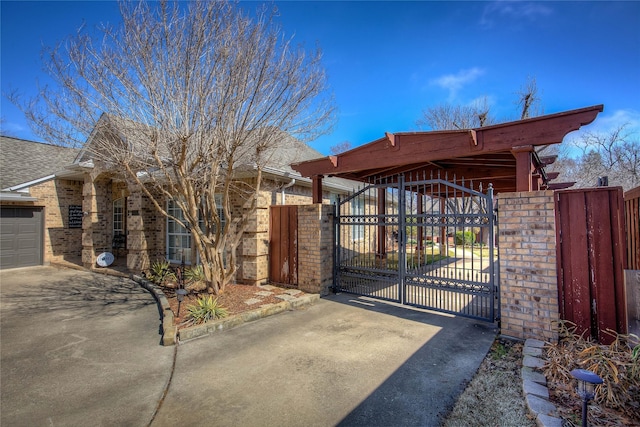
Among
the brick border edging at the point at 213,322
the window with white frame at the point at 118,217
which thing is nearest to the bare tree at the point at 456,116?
the brick border edging at the point at 213,322

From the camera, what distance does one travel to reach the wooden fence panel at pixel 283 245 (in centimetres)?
738

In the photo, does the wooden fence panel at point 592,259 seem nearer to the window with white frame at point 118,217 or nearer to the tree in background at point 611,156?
the window with white frame at point 118,217

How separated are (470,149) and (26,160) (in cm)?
1657

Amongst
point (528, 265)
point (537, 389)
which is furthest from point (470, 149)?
point (537, 389)

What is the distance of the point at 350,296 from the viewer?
6.98 metres

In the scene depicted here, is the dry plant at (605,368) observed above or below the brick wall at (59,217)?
below

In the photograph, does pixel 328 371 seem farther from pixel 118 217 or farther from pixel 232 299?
pixel 118 217

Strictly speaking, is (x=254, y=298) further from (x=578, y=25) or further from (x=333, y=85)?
(x=578, y=25)

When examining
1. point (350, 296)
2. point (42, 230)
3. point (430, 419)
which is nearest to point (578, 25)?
point (350, 296)

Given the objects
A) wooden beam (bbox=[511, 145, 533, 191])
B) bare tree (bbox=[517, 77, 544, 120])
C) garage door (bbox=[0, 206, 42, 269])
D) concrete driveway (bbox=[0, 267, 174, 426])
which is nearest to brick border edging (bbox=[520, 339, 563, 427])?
wooden beam (bbox=[511, 145, 533, 191])

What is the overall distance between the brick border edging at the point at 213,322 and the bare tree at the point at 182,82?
2.37 m

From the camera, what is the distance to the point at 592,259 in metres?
3.93

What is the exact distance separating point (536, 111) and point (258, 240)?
63.3 feet

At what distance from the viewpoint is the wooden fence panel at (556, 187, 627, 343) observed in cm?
377
